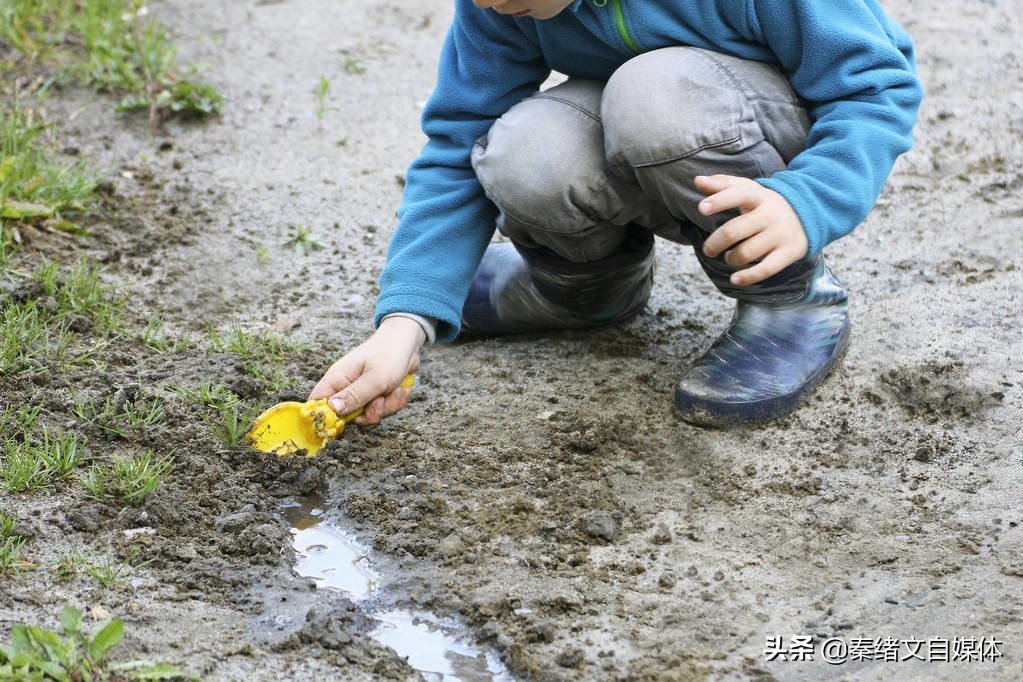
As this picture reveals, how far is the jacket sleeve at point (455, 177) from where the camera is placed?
2.40m

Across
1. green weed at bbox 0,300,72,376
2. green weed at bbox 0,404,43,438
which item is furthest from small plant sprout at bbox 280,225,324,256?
green weed at bbox 0,404,43,438

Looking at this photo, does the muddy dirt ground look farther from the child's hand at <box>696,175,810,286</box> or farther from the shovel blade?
the child's hand at <box>696,175,810,286</box>

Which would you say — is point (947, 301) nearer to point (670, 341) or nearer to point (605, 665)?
point (670, 341)

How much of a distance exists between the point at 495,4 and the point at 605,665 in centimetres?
108

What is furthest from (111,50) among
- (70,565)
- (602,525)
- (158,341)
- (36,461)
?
(602,525)

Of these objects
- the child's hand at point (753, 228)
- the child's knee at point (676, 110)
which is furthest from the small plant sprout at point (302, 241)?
the child's hand at point (753, 228)

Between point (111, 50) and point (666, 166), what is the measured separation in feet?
8.03

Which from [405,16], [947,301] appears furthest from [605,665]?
[405,16]

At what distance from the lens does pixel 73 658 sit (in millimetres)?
1654

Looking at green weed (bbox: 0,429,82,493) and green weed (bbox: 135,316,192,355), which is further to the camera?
green weed (bbox: 135,316,192,355)

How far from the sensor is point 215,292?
115 inches

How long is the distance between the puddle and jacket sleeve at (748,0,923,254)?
0.90 m

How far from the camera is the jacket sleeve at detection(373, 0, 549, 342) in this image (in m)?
2.40

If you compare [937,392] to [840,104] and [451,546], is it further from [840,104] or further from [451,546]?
[451,546]
